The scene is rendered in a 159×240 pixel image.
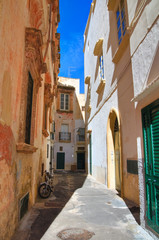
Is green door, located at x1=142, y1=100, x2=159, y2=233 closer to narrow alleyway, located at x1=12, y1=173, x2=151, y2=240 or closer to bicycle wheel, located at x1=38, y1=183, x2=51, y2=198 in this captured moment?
narrow alleyway, located at x1=12, y1=173, x2=151, y2=240

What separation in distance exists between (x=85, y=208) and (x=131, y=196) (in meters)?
1.63

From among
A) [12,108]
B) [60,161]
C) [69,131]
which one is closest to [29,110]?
[12,108]

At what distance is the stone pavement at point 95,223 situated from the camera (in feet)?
11.0

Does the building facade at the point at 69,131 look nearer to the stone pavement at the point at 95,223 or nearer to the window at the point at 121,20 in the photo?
the window at the point at 121,20

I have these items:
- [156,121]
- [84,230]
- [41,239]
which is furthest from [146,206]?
[41,239]

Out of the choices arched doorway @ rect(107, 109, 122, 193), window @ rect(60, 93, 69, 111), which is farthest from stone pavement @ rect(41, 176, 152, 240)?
window @ rect(60, 93, 69, 111)

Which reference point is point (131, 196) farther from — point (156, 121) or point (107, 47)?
point (107, 47)

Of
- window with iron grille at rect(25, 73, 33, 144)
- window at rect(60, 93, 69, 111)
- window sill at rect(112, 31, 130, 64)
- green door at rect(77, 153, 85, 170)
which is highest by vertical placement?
window at rect(60, 93, 69, 111)

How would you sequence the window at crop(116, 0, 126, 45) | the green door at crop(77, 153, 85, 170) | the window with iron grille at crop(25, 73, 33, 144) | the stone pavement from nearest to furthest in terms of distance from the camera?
the stone pavement < the window with iron grille at crop(25, 73, 33, 144) < the window at crop(116, 0, 126, 45) < the green door at crop(77, 153, 85, 170)

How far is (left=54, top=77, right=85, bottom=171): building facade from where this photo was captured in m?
23.6

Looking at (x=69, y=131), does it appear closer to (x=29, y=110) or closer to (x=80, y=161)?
(x=80, y=161)

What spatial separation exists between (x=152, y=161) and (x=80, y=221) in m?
2.19

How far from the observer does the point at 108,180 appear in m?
8.32

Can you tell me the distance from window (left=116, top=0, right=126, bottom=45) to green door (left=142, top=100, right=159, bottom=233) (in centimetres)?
465
